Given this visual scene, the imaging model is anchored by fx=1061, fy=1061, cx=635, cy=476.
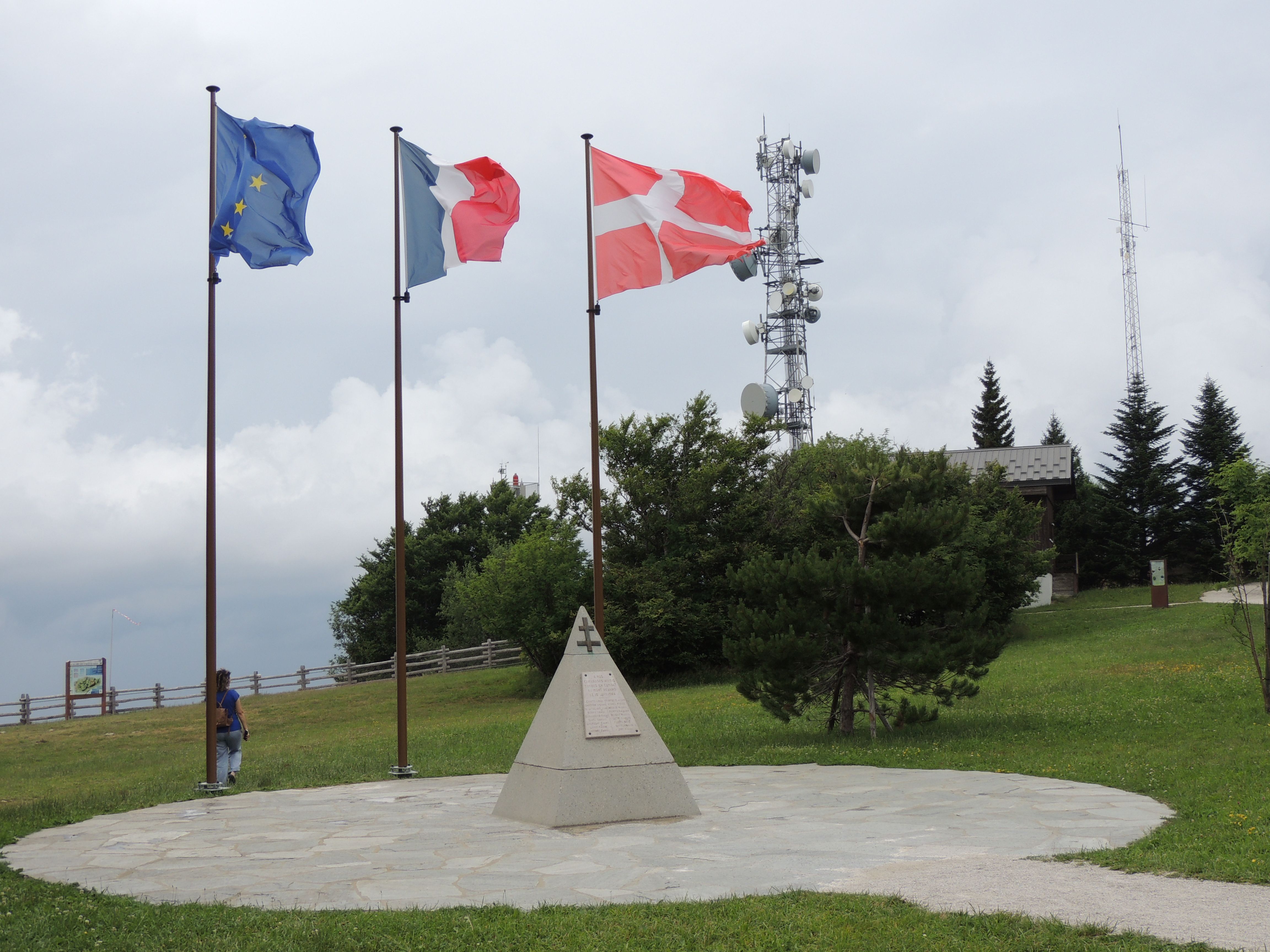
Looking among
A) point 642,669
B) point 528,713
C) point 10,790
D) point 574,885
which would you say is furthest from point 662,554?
point 574,885

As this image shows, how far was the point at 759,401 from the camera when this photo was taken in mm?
39438

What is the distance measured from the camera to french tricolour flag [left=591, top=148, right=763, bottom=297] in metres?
13.1

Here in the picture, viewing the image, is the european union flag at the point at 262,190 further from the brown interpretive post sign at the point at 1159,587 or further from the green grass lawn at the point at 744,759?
the brown interpretive post sign at the point at 1159,587

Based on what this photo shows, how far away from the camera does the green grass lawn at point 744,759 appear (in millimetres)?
5629

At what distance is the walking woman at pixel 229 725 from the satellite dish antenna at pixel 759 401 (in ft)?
88.3

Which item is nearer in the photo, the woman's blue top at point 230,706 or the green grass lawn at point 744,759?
the green grass lawn at point 744,759

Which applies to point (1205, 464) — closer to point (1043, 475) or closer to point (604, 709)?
point (1043, 475)

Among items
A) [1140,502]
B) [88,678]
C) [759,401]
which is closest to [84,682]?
[88,678]

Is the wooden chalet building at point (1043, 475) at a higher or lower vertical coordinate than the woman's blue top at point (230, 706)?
higher

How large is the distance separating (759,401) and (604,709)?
30252mm

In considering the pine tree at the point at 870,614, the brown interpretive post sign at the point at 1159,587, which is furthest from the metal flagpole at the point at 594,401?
the brown interpretive post sign at the point at 1159,587

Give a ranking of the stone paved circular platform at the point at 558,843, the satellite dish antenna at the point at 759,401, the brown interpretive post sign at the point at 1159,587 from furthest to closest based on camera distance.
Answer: the satellite dish antenna at the point at 759,401 < the brown interpretive post sign at the point at 1159,587 < the stone paved circular platform at the point at 558,843

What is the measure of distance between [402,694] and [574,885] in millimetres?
7186

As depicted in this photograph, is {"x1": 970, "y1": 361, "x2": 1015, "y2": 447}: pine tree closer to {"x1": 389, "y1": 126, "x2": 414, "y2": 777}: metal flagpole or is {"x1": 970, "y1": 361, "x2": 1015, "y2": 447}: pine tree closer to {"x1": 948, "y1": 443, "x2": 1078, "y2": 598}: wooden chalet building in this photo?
{"x1": 948, "y1": 443, "x2": 1078, "y2": 598}: wooden chalet building
